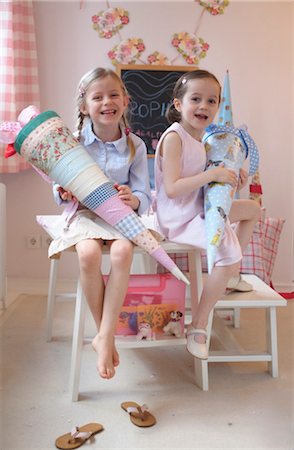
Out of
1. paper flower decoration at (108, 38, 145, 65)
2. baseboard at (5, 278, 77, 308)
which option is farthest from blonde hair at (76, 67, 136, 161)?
baseboard at (5, 278, 77, 308)

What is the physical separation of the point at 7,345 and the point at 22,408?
0.66 metres

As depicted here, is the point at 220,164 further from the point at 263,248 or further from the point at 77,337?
the point at 263,248

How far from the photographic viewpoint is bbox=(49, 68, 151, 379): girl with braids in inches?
63.6

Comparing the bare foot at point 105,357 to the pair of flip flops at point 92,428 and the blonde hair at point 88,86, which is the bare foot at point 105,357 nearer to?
the pair of flip flops at point 92,428

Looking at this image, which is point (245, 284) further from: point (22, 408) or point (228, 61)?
point (228, 61)

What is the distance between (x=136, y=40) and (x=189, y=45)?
1.15 ft

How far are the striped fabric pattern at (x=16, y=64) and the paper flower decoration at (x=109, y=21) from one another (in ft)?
1.39

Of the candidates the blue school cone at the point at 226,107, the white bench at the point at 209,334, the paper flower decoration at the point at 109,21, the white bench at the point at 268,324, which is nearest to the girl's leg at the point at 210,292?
the white bench at the point at 209,334

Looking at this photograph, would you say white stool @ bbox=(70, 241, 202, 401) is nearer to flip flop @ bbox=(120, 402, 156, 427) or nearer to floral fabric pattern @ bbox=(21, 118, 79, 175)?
flip flop @ bbox=(120, 402, 156, 427)

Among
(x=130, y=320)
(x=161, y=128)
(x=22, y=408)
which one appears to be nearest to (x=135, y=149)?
(x=130, y=320)

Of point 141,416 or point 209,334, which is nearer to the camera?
point 141,416

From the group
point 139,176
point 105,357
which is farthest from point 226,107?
point 105,357

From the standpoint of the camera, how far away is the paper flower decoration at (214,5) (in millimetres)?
3326

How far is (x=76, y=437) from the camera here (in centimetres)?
157
